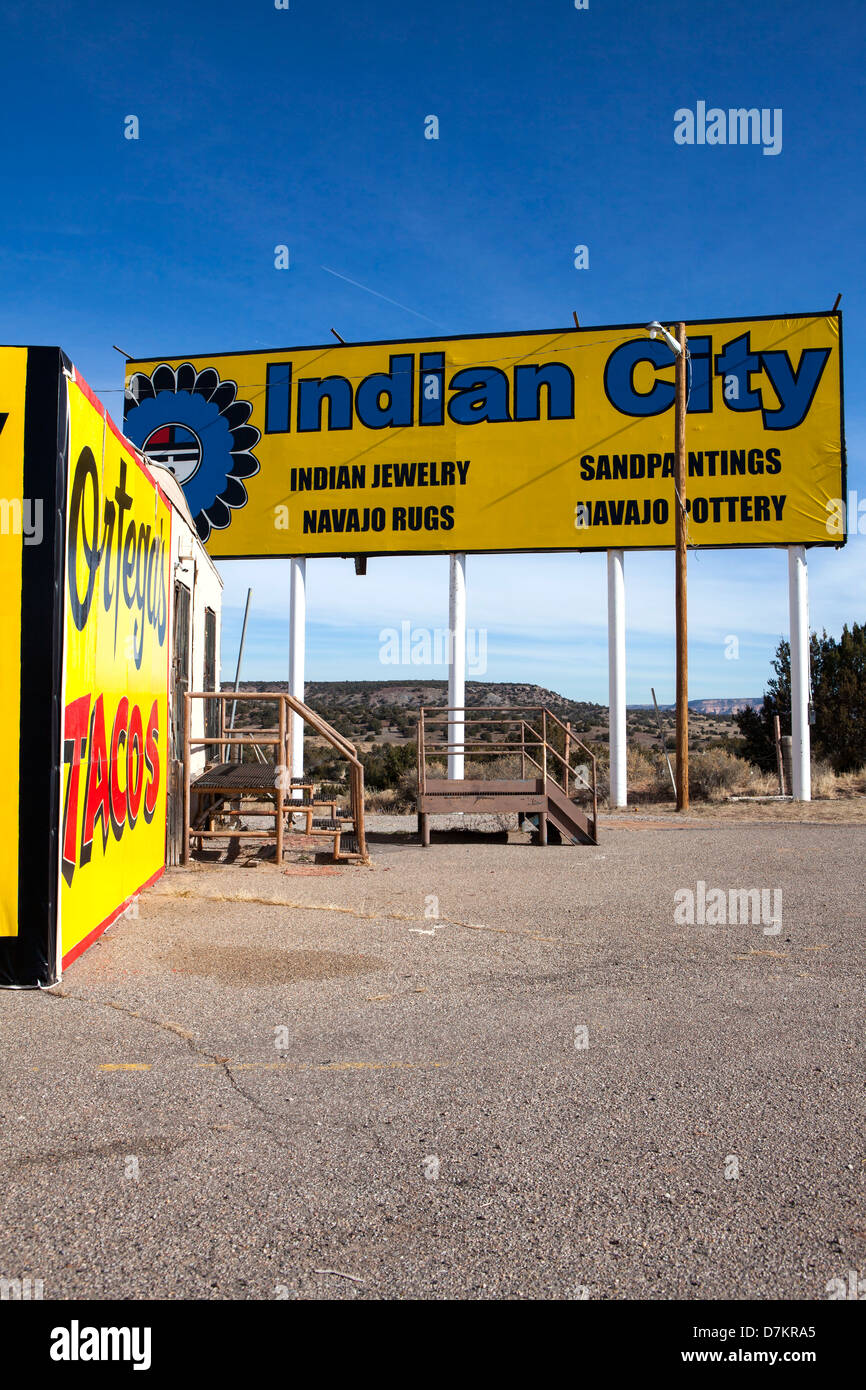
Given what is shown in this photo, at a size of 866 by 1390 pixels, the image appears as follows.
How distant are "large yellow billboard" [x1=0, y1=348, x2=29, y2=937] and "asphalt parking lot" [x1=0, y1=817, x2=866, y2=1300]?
750mm

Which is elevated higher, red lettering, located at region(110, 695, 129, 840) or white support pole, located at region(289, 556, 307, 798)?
white support pole, located at region(289, 556, 307, 798)

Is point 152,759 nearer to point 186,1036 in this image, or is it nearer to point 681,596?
point 186,1036

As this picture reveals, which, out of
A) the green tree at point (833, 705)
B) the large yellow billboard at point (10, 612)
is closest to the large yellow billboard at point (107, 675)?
the large yellow billboard at point (10, 612)

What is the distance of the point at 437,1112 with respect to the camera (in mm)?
3947

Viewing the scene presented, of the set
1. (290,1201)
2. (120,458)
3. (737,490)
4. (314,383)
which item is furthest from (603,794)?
(290,1201)

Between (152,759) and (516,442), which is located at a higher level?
(516,442)

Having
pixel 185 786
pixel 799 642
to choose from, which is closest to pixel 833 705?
pixel 799 642

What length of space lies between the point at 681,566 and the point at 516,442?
4.03m

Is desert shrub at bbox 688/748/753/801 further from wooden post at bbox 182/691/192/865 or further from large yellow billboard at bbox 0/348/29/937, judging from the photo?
large yellow billboard at bbox 0/348/29/937

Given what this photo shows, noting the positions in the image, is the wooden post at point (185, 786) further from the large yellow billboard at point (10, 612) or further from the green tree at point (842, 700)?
the green tree at point (842, 700)

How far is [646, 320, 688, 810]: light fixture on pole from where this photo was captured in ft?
57.4

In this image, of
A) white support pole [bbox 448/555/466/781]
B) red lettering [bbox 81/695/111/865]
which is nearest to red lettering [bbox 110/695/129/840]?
red lettering [bbox 81/695/111/865]

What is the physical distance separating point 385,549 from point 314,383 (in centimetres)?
375
